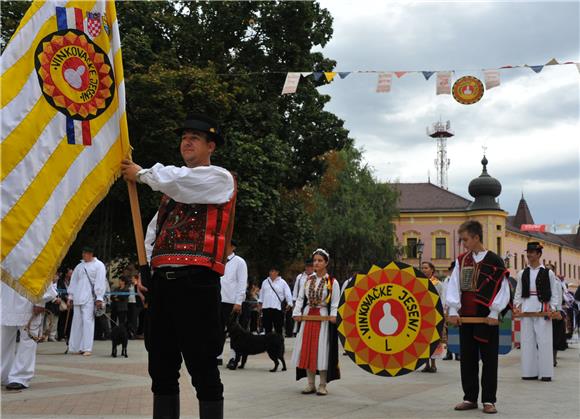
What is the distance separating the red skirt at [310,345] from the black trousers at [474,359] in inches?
83.4

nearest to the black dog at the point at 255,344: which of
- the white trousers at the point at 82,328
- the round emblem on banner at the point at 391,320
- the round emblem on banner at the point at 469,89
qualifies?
the white trousers at the point at 82,328

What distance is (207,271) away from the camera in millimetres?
5156

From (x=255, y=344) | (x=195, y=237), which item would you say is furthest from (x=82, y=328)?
(x=195, y=237)

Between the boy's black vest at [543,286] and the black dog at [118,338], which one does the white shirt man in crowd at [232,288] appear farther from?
the boy's black vest at [543,286]

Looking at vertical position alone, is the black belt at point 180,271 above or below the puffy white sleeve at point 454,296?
below

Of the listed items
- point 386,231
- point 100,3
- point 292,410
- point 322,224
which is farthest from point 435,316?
point 386,231

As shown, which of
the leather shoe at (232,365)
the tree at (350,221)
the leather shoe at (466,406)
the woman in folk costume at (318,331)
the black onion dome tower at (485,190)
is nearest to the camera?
the leather shoe at (466,406)

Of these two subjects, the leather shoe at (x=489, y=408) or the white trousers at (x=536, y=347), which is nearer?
the leather shoe at (x=489, y=408)

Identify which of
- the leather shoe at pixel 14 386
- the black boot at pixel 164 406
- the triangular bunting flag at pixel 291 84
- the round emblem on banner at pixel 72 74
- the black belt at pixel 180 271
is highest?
the triangular bunting flag at pixel 291 84

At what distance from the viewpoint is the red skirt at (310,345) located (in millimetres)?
10414

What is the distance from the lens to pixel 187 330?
5066mm

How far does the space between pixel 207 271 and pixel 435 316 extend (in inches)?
186

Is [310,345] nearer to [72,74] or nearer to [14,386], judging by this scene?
[14,386]

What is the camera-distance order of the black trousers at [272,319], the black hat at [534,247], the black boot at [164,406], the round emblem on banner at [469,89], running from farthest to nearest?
the black trousers at [272,319] < the round emblem on banner at [469,89] < the black hat at [534,247] < the black boot at [164,406]
